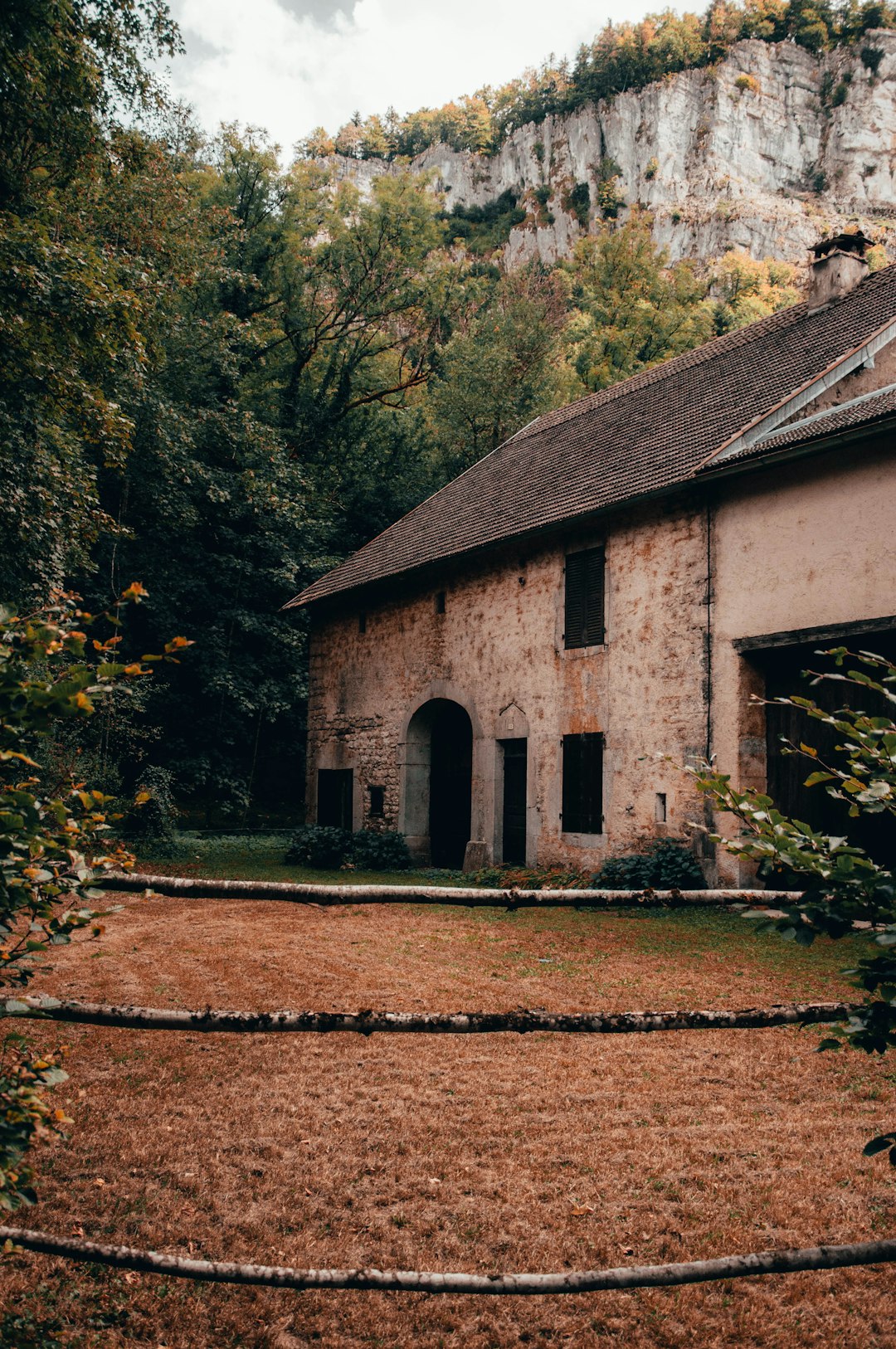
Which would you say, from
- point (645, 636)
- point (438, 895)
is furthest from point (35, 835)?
point (645, 636)

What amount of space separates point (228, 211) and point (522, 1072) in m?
24.0

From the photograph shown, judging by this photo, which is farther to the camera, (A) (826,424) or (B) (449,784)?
(B) (449,784)

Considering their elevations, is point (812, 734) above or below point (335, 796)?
above

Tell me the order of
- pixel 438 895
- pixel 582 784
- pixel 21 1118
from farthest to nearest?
pixel 582 784, pixel 438 895, pixel 21 1118

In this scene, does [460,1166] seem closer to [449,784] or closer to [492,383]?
[449,784]

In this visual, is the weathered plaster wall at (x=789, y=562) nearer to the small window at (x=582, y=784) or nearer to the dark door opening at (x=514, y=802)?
the small window at (x=582, y=784)

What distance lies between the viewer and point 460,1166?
4258 millimetres

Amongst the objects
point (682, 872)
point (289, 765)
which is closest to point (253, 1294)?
point (682, 872)

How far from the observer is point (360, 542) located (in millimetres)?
26406

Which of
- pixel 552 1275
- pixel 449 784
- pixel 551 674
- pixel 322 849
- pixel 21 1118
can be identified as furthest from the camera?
pixel 449 784

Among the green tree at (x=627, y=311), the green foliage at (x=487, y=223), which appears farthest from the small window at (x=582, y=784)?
the green foliage at (x=487, y=223)

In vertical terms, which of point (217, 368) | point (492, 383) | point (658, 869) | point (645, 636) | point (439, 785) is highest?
point (492, 383)

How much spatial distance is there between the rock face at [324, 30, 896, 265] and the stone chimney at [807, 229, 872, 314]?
193ft

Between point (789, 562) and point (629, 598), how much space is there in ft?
8.98
